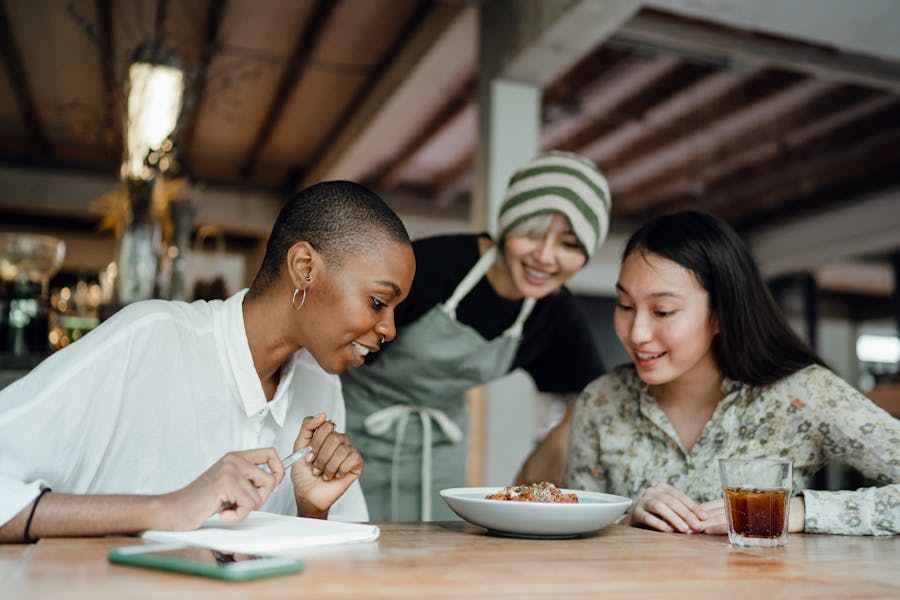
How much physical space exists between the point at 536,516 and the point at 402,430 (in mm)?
1207

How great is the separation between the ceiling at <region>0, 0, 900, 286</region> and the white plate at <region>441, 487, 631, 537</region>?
8.40 ft

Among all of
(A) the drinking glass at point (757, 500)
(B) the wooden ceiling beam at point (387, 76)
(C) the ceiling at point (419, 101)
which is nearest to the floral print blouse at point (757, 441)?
(A) the drinking glass at point (757, 500)

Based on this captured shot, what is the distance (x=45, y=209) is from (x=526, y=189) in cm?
659

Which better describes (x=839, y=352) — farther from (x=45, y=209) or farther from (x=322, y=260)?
(x=322, y=260)

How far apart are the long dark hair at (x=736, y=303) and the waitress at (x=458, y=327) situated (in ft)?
1.48

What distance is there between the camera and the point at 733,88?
17.7 ft

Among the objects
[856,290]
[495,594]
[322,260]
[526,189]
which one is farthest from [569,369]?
[856,290]

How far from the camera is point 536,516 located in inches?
47.7

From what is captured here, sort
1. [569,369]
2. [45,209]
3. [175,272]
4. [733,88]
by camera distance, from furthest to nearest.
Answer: [45,209]
[733,88]
[175,272]
[569,369]

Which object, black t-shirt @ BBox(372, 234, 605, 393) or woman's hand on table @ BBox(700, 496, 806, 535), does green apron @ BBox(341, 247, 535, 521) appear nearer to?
black t-shirt @ BBox(372, 234, 605, 393)

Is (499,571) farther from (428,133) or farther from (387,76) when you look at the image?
(428,133)

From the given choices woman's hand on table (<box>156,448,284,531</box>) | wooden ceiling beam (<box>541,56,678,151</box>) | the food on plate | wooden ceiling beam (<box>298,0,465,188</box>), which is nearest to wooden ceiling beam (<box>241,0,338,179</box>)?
wooden ceiling beam (<box>298,0,465,188</box>)

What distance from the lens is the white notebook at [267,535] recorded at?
100cm

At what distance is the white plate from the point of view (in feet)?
3.94
